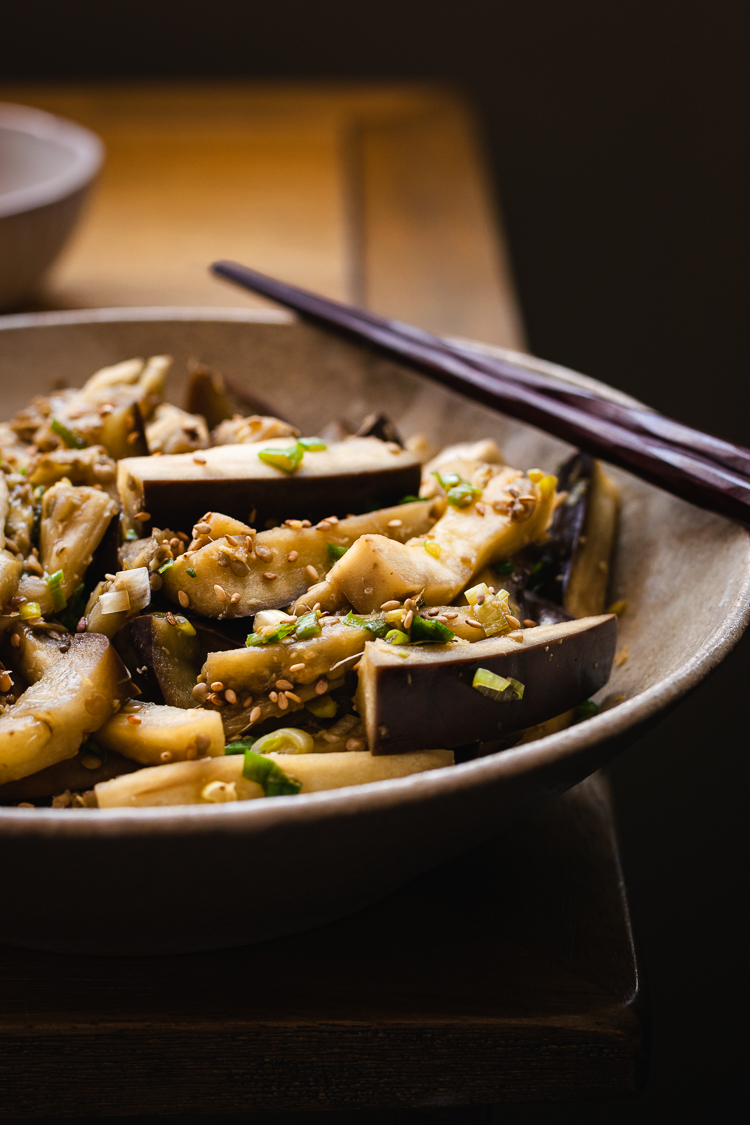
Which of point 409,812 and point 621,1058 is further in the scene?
point 621,1058

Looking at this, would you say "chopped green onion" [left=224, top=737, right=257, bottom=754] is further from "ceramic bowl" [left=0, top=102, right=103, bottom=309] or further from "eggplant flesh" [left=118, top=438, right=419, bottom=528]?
"ceramic bowl" [left=0, top=102, right=103, bottom=309]

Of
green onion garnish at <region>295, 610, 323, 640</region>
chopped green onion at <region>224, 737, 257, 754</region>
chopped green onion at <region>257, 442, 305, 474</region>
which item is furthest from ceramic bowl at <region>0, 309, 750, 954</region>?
chopped green onion at <region>257, 442, 305, 474</region>

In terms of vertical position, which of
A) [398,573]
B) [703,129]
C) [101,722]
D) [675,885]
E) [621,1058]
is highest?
[703,129]

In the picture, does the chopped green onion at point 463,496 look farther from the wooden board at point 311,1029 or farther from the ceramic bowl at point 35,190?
the ceramic bowl at point 35,190

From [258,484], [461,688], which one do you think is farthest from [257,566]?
[461,688]

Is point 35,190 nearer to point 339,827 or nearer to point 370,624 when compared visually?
point 370,624

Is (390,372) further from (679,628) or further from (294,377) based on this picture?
(679,628)

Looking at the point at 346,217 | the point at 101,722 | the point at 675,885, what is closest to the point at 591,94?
the point at 346,217
